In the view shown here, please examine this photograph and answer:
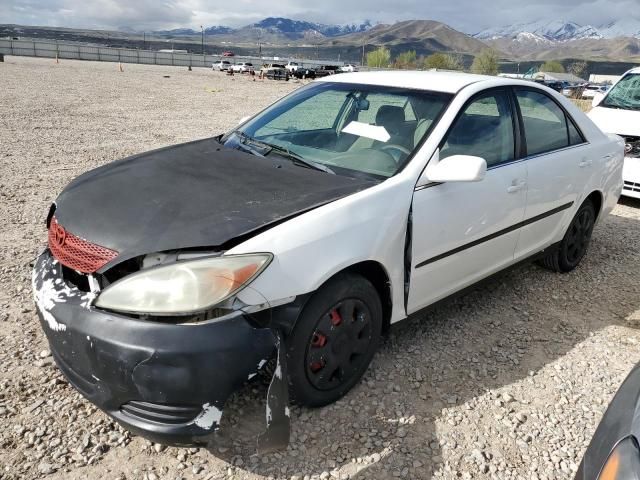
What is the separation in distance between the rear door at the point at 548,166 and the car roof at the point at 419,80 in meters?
0.35

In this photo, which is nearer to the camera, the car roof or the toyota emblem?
the toyota emblem

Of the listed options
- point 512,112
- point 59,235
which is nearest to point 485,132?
point 512,112

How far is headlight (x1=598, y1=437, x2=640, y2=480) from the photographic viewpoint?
1.35 metres

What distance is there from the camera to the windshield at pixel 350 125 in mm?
2822

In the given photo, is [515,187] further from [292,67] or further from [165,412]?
[292,67]

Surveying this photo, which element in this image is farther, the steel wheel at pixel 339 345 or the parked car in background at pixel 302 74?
the parked car in background at pixel 302 74

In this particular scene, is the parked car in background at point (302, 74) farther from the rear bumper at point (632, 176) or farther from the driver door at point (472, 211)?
the driver door at point (472, 211)

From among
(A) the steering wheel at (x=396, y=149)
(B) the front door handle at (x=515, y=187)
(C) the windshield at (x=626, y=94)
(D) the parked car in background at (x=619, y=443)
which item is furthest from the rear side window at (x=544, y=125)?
(C) the windshield at (x=626, y=94)

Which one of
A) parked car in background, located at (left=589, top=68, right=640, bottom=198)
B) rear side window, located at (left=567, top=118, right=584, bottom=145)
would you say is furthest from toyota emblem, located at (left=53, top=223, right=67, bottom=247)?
parked car in background, located at (left=589, top=68, right=640, bottom=198)

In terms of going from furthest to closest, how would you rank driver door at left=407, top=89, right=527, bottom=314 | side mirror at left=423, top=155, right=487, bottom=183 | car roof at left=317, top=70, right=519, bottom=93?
→ car roof at left=317, top=70, right=519, bottom=93
driver door at left=407, top=89, right=527, bottom=314
side mirror at left=423, top=155, right=487, bottom=183

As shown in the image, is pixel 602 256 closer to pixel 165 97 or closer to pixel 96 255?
pixel 96 255

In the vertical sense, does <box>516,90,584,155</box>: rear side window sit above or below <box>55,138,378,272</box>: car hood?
above

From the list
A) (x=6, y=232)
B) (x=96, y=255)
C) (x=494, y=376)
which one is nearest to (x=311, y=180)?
(x=96, y=255)

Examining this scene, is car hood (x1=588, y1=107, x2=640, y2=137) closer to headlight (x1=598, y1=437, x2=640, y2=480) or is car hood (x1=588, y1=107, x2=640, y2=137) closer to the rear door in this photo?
the rear door
